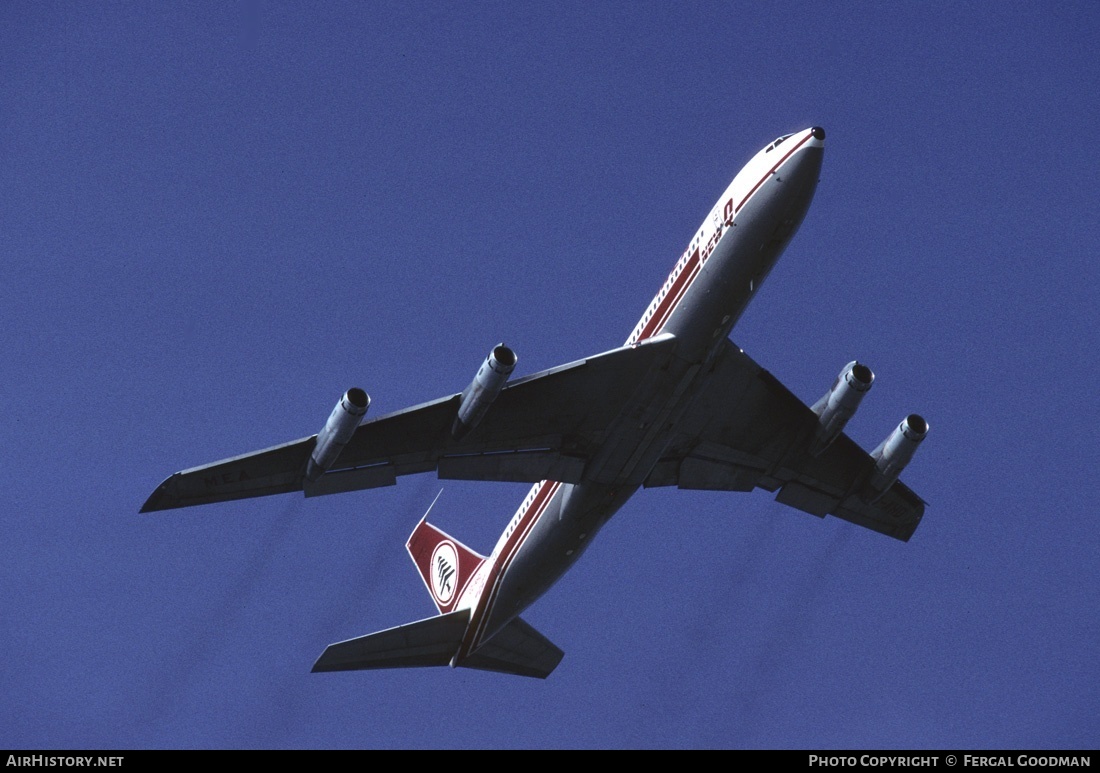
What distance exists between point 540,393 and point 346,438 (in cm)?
722

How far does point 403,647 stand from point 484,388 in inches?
539

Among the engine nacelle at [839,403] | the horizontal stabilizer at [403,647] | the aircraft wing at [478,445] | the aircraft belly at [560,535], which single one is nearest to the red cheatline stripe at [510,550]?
the aircraft belly at [560,535]

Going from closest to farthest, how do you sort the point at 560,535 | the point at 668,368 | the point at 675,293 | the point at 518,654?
the point at 675,293 < the point at 668,368 < the point at 560,535 < the point at 518,654

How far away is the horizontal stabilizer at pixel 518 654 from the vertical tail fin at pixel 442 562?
105 inches

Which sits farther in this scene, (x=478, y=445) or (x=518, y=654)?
(x=518, y=654)

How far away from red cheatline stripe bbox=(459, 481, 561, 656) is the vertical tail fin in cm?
372

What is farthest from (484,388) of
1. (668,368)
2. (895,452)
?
(895,452)

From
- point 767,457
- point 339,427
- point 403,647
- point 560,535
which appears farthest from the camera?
point 403,647

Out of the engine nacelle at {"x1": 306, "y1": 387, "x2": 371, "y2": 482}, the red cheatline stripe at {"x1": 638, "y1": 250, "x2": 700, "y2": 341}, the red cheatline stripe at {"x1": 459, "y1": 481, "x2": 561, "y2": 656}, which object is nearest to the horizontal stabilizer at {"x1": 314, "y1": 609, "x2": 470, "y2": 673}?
the red cheatline stripe at {"x1": 459, "y1": 481, "x2": 561, "y2": 656}

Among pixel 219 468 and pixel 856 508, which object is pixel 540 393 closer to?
pixel 219 468

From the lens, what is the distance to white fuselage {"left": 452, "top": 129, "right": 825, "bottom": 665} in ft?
141

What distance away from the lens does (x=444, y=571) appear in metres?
60.8

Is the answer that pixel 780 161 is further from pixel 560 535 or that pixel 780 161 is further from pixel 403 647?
pixel 403 647
